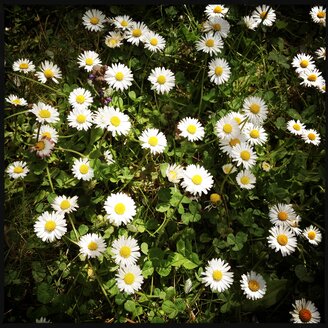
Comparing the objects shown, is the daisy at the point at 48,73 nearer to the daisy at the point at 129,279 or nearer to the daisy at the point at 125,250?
the daisy at the point at 125,250

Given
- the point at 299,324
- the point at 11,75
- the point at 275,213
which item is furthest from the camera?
the point at 11,75

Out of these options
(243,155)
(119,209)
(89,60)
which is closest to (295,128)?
(243,155)

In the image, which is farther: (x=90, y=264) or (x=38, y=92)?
(x=38, y=92)

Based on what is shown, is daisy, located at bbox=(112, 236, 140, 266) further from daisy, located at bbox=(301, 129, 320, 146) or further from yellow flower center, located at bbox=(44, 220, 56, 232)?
daisy, located at bbox=(301, 129, 320, 146)

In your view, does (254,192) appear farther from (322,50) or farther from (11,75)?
(11,75)

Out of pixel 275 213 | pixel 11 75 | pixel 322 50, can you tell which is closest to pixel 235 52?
pixel 322 50

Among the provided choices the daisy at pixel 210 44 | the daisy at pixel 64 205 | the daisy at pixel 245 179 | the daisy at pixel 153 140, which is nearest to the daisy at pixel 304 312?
the daisy at pixel 245 179

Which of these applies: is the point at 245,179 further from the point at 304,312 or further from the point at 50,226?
the point at 50,226
